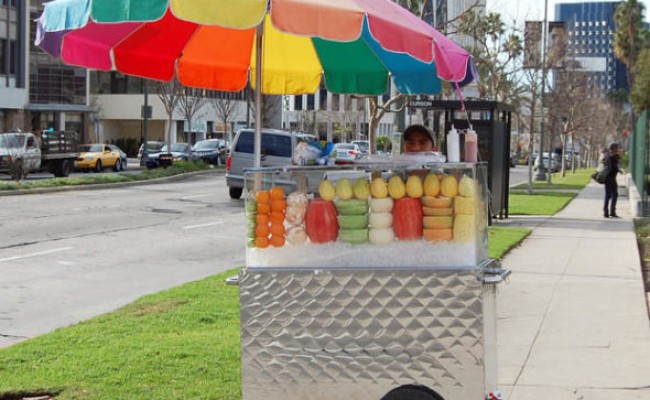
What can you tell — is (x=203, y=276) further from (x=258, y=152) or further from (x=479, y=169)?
(x=479, y=169)

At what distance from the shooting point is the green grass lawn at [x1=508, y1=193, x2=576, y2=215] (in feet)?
84.2

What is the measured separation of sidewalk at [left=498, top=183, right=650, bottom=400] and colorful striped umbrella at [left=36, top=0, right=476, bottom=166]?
95.0 inches

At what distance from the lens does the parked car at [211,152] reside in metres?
54.7

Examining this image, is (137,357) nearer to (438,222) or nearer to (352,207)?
(352,207)

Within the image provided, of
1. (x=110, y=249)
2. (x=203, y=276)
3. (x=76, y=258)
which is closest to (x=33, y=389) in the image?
(x=203, y=276)

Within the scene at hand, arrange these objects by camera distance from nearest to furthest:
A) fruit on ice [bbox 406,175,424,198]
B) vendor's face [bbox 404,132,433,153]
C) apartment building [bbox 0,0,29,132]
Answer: fruit on ice [bbox 406,175,424,198], vendor's face [bbox 404,132,433,153], apartment building [bbox 0,0,29,132]

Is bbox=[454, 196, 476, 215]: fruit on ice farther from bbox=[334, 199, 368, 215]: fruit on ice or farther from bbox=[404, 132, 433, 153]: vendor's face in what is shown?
bbox=[404, 132, 433, 153]: vendor's face

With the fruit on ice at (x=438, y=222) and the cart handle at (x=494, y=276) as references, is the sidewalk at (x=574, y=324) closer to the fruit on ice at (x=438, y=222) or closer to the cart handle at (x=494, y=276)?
the cart handle at (x=494, y=276)

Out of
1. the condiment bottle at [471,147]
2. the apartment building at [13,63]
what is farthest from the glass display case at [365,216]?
the apartment building at [13,63]

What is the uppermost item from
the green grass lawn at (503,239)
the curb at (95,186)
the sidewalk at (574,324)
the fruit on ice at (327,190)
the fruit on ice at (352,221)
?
the fruit on ice at (327,190)

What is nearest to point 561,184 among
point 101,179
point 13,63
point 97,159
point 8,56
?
point 97,159

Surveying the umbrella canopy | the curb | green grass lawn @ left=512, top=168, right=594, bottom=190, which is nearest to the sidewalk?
the umbrella canopy

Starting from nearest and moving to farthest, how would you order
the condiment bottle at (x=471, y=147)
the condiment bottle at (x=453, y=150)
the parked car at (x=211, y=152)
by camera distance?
the condiment bottle at (x=453, y=150) → the condiment bottle at (x=471, y=147) → the parked car at (x=211, y=152)

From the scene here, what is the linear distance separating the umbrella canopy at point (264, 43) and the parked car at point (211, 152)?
46036mm
